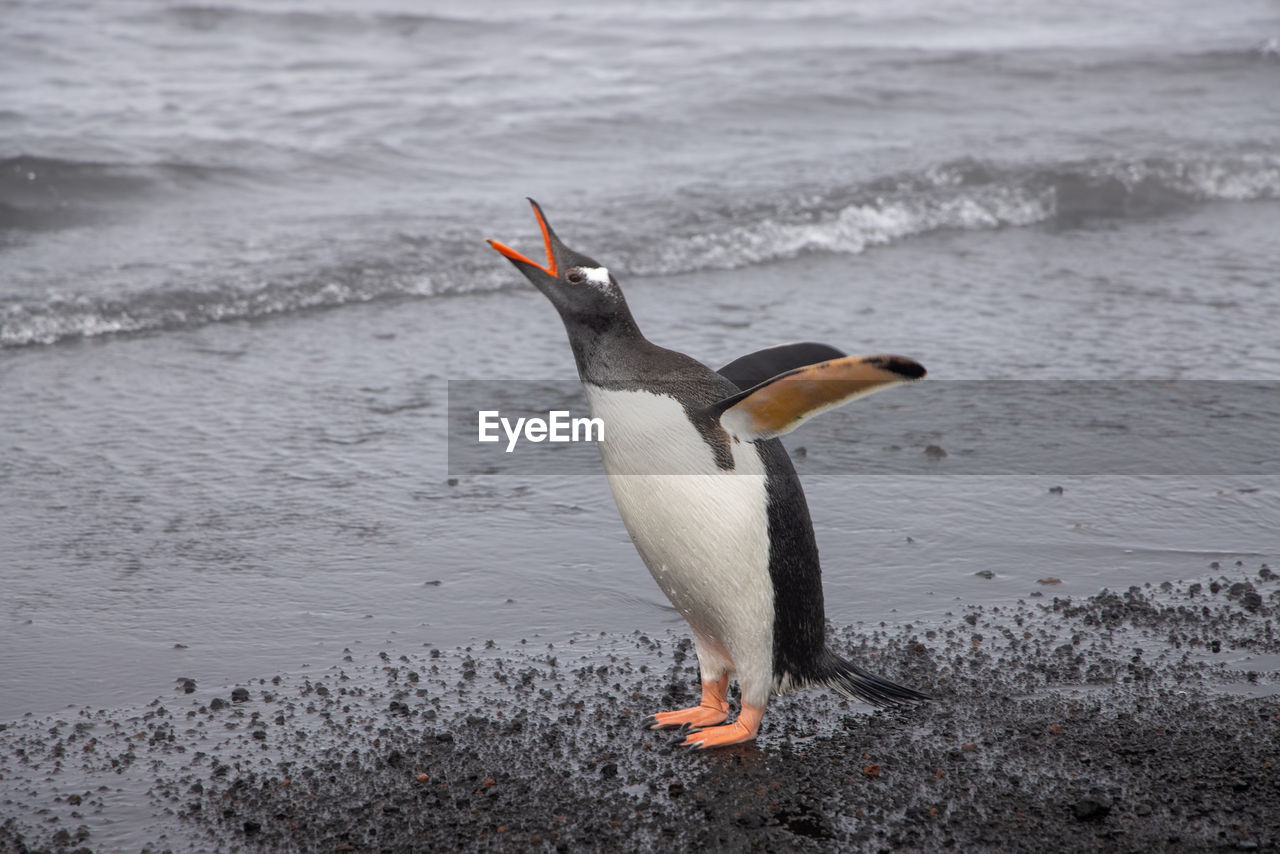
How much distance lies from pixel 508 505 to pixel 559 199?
5890mm

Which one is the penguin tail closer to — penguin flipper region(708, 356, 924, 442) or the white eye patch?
penguin flipper region(708, 356, 924, 442)

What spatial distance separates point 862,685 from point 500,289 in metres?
5.36

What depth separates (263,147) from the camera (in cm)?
1184

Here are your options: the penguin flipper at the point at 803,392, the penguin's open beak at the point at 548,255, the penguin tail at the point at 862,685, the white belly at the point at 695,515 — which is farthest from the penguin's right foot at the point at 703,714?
the penguin's open beak at the point at 548,255

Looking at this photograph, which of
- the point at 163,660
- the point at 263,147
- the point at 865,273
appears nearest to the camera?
the point at 163,660

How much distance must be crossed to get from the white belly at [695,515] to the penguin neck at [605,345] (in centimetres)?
5

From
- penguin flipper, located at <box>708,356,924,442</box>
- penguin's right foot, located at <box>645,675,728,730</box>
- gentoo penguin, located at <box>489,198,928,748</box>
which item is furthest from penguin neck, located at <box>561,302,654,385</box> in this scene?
penguin's right foot, located at <box>645,675,728,730</box>

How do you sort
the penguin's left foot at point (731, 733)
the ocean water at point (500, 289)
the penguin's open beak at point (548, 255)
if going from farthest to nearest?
the ocean water at point (500, 289)
the penguin's left foot at point (731, 733)
the penguin's open beak at point (548, 255)

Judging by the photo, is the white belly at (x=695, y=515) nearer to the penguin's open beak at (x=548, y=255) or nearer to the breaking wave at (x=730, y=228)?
the penguin's open beak at (x=548, y=255)

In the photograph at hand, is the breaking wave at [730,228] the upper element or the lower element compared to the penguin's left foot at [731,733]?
upper

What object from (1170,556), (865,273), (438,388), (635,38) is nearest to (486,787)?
(1170,556)

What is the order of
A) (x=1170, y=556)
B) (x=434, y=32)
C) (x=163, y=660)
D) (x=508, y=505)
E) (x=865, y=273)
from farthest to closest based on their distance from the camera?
1. (x=434, y=32)
2. (x=865, y=273)
3. (x=508, y=505)
4. (x=1170, y=556)
5. (x=163, y=660)

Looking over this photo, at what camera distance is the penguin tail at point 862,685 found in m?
3.54

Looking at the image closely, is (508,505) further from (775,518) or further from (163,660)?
(775,518)
